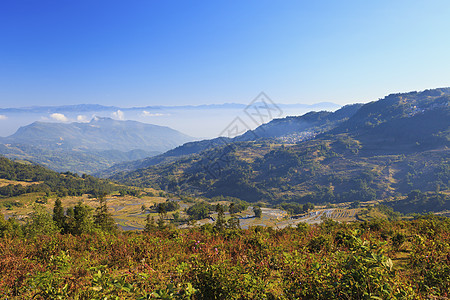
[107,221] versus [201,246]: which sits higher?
→ [201,246]

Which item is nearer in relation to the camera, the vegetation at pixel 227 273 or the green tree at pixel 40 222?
the vegetation at pixel 227 273

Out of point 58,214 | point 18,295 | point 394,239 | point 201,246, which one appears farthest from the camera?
point 58,214

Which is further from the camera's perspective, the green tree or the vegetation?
the green tree

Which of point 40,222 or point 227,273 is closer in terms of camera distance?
point 227,273

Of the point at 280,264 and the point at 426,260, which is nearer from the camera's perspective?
the point at 426,260

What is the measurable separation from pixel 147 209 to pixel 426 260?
204566 millimetres

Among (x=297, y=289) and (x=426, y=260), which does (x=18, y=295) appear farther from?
(x=426, y=260)

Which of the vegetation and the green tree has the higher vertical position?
the vegetation

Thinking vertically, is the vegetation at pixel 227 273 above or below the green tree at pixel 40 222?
above

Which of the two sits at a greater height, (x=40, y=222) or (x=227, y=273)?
(x=227, y=273)

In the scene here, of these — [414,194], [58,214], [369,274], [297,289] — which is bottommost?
[414,194]

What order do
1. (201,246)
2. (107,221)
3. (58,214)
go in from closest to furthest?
1. (201,246)
2. (58,214)
3. (107,221)

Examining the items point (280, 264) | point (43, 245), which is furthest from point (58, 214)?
point (280, 264)

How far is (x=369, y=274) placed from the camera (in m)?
4.08
